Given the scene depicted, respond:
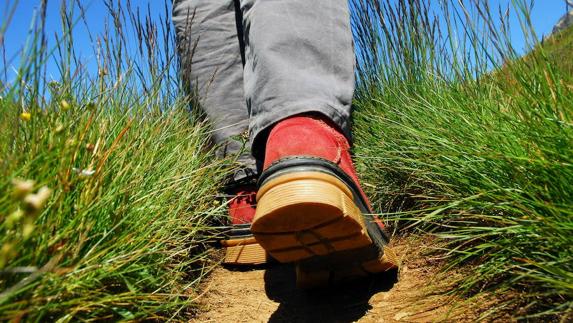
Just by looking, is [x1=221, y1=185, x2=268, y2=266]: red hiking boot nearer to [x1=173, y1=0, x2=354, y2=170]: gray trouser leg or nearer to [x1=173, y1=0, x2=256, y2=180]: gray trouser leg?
[x1=173, y1=0, x2=256, y2=180]: gray trouser leg

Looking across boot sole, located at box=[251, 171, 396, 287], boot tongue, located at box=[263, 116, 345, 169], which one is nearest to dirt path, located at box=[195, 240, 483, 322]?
boot sole, located at box=[251, 171, 396, 287]

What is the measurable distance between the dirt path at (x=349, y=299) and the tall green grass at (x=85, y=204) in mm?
114

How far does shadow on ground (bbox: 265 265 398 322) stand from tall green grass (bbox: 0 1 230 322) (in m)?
0.24

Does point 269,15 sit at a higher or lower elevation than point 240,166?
higher

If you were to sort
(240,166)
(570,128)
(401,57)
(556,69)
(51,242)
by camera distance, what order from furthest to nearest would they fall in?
(401,57)
(240,166)
(556,69)
(570,128)
(51,242)

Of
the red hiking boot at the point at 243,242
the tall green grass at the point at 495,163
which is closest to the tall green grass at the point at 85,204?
the red hiking boot at the point at 243,242

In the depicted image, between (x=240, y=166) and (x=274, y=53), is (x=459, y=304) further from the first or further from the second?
(x=240, y=166)

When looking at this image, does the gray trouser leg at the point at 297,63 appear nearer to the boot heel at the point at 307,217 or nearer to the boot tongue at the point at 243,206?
the boot heel at the point at 307,217

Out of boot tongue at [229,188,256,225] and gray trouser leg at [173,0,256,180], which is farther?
gray trouser leg at [173,0,256,180]

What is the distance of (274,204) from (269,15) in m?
0.53

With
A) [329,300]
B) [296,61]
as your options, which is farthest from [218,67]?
[329,300]

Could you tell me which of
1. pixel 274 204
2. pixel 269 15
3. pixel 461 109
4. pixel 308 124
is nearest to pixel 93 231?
pixel 274 204

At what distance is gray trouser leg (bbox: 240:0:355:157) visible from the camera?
122cm

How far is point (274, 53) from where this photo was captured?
1248mm
